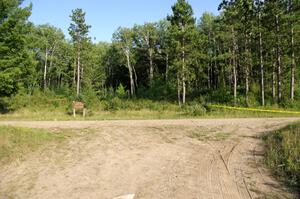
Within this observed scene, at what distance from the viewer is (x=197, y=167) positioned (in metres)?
6.93

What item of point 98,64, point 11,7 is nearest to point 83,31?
point 11,7

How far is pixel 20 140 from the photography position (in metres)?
9.64

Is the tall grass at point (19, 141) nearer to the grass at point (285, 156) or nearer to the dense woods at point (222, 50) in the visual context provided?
the grass at point (285, 156)

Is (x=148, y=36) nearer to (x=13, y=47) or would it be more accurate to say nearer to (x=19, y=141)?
(x=13, y=47)

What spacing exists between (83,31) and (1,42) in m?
14.8

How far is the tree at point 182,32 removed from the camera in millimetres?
27453

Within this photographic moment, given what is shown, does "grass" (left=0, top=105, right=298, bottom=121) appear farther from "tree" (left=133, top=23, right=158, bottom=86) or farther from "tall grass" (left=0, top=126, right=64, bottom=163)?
"tree" (left=133, top=23, right=158, bottom=86)

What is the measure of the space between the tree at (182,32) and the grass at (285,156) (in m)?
18.7

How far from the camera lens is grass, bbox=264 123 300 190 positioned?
6068 mm

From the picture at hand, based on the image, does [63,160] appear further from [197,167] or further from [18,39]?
[18,39]

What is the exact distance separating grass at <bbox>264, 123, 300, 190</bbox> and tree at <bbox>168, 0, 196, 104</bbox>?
18715 millimetres

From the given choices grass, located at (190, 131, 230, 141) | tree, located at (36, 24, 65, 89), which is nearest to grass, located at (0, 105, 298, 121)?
grass, located at (190, 131, 230, 141)

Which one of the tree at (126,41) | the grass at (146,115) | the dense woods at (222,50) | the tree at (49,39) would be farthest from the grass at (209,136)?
the tree at (49,39)

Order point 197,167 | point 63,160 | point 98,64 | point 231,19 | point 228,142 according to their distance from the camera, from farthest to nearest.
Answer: point 98,64 → point 231,19 → point 228,142 → point 63,160 → point 197,167
